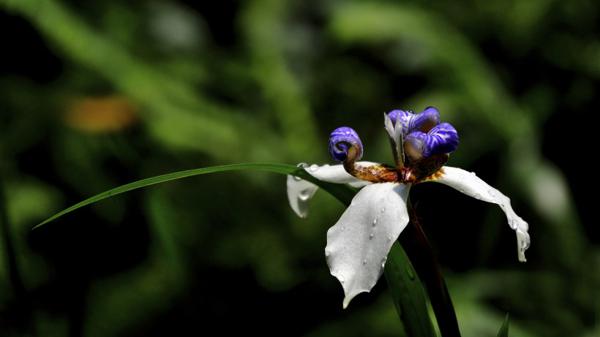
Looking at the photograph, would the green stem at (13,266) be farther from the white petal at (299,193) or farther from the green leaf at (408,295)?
the green leaf at (408,295)

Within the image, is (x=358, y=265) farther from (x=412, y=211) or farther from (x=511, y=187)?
(x=511, y=187)

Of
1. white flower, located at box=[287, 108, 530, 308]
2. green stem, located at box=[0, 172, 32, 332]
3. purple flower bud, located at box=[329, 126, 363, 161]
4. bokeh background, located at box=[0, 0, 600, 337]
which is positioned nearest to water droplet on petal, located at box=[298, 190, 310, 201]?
white flower, located at box=[287, 108, 530, 308]

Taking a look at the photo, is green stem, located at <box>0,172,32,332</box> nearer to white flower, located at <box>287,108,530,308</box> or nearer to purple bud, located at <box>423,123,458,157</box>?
white flower, located at <box>287,108,530,308</box>

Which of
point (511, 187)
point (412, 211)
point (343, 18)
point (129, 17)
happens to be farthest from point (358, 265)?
point (129, 17)

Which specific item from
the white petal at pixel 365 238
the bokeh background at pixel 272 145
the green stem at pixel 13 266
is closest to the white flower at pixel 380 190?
the white petal at pixel 365 238

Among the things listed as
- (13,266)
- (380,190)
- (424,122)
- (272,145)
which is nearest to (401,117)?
(424,122)

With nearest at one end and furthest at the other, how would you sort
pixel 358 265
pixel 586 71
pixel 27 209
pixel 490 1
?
pixel 358 265, pixel 27 209, pixel 586 71, pixel 490 1

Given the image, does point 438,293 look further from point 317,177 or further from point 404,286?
point 317,177
